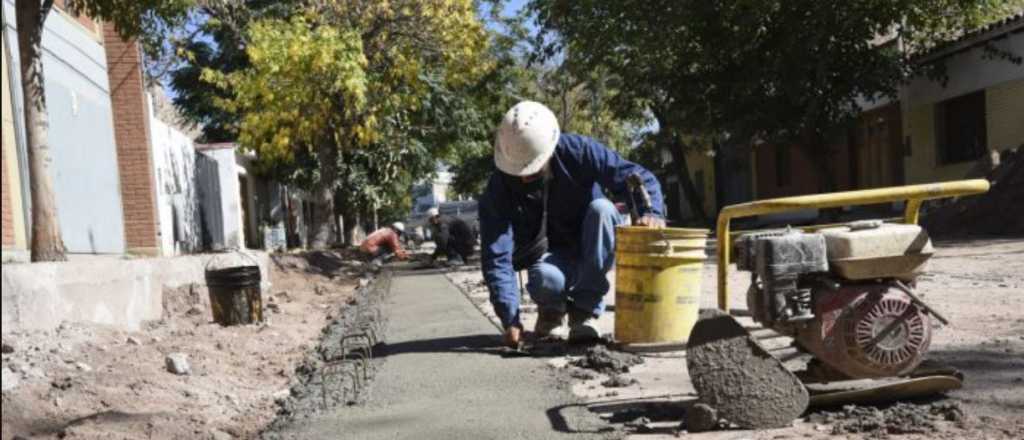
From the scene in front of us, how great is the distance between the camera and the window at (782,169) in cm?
2571

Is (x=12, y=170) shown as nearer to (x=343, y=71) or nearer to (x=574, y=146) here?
(x=343, y=71)

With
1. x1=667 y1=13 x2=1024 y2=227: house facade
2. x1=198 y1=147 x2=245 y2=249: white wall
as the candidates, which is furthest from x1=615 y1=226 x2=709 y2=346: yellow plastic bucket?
x1=198 y1=147 x2=245 y2=249: white wall

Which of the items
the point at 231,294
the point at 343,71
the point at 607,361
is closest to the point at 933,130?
the point at 343,71

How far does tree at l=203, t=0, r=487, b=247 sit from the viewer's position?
13961mm

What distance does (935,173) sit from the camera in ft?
57.0

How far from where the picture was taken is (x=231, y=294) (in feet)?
24.1

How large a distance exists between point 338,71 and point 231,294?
7393 millimetres

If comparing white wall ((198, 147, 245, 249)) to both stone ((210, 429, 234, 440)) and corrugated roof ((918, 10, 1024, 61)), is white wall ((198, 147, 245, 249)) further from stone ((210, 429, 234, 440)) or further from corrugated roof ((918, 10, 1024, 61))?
stone ((210, 429, 234, 440))

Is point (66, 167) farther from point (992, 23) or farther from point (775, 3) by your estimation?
point (992, 23)

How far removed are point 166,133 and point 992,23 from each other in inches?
598

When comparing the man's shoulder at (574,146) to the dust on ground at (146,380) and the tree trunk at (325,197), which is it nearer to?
the dust on ground at (146,380)

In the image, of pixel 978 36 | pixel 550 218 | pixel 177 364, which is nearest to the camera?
pixel 177 364

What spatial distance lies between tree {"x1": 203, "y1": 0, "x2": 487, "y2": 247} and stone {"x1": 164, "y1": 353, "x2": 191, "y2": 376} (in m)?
9.25

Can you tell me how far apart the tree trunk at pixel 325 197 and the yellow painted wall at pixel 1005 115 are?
1285cm
